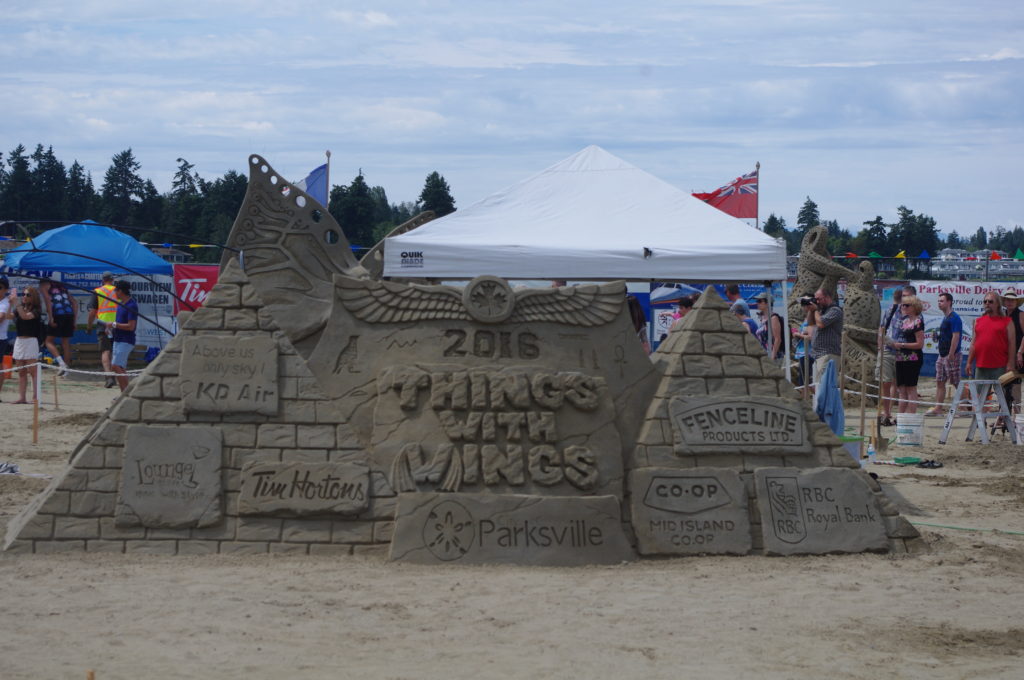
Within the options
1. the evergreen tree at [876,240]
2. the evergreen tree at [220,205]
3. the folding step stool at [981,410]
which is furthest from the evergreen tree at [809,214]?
the folding step stool at [981,410]

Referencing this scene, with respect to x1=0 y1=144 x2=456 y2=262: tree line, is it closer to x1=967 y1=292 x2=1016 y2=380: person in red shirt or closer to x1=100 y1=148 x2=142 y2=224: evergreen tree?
x1=100 y1=148 x2=142 y2=224: evergreen tree

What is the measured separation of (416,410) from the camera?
6898mm

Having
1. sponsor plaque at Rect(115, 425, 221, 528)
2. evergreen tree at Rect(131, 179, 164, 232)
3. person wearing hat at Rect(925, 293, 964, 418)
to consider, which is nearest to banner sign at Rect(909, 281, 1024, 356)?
person wearing hat at Rect(925, 293, 964, 418)

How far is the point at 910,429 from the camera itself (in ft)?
39.9

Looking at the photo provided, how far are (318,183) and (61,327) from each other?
13.6 feet

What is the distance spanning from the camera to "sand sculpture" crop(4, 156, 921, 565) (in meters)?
6.67

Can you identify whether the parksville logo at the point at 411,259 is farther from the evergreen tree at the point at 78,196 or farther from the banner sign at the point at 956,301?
the evergreen tree at the point at 78,196

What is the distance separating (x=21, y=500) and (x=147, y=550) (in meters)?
2.26

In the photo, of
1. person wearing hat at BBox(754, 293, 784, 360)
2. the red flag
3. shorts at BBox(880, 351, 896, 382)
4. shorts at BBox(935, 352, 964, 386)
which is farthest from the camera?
the red flag

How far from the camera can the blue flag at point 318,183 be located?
1566 cm

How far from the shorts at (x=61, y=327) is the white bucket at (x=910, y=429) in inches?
439

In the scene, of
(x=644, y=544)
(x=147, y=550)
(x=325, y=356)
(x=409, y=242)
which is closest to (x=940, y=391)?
(x=409, y=242)

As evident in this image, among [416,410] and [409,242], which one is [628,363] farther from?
[409,242]

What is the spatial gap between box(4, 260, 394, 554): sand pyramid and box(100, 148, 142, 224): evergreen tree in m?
50.8
